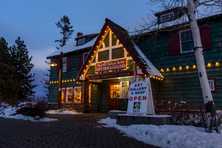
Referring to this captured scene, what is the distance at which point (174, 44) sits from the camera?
1970 cm

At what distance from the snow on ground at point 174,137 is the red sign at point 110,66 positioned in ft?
30.6

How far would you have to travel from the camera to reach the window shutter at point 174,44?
→ 64.1 feet

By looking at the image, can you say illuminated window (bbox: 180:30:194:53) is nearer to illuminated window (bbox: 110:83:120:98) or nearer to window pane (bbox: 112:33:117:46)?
window pane (bbox: 112:33:117:46)

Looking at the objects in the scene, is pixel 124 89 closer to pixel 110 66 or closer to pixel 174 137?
pixel 110 66

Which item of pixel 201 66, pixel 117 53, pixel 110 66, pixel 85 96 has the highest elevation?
pixel 117 53

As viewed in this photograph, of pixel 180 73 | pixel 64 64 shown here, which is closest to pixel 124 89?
pixel 180 73

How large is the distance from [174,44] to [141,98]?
8019 mm

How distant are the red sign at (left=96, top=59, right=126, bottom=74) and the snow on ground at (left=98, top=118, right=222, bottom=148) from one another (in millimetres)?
9320

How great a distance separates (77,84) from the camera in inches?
1060

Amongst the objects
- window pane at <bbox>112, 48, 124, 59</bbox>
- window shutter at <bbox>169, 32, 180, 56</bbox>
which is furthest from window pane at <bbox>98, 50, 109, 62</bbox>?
window shutter at <bbox>169, 32, 180, 56</bbox>

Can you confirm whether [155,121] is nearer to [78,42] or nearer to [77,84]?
[77,84]

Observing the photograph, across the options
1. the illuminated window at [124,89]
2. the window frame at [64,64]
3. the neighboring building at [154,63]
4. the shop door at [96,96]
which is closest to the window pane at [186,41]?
the neighboring building at [154,63]

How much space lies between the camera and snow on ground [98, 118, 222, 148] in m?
8.24

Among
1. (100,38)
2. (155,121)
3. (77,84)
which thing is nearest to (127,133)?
(155,121)
